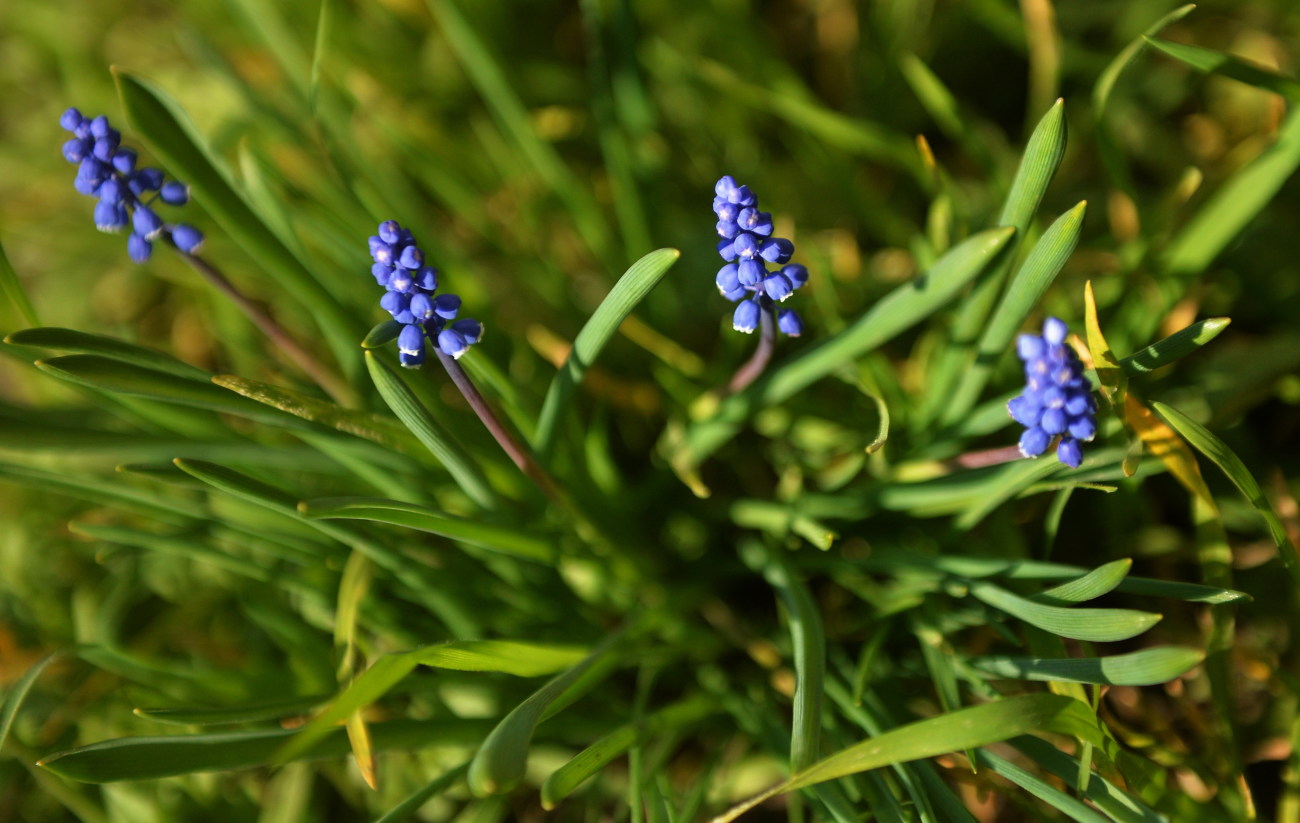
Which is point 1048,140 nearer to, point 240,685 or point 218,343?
point 240,685

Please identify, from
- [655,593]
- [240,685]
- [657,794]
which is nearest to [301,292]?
[240,685]

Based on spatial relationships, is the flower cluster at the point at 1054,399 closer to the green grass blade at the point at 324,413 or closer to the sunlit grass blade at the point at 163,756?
the green grass blade at the point at 324,413

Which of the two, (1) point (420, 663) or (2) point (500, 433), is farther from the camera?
(2) point (500, 433)

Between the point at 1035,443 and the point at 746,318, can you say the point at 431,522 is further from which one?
the point at 1035,443

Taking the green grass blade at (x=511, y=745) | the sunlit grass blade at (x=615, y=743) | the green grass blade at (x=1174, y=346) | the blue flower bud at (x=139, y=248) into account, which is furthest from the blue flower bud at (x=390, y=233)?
the green grass blade at (x=1174, y=346)

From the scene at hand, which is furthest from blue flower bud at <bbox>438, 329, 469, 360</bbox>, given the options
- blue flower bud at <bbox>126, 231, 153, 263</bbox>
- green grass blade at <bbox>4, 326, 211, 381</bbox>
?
blue flower bud at <bbox>126, 231, 153, 263</bbox>

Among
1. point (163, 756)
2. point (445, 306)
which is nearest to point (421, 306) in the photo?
point (445, 306)

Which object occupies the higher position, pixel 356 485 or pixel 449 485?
pixel 356 485
